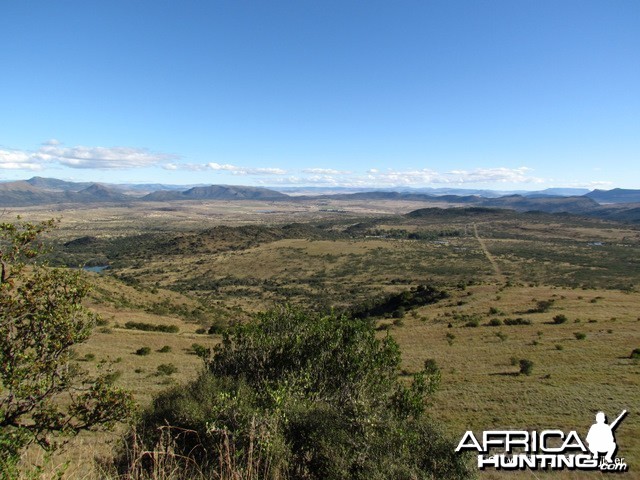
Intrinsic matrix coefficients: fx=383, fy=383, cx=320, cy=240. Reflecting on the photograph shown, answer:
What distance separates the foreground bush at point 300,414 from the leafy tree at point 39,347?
4.79 ft

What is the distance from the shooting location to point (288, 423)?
33.4 ft

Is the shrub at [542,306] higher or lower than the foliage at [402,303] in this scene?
higher

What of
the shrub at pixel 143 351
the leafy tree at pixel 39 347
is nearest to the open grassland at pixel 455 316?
the shrub at pixel 143 351

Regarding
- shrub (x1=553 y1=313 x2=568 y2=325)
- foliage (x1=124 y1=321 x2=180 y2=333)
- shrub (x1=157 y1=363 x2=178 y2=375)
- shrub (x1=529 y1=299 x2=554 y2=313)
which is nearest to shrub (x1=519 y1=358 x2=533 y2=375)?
shrub (x1=553 y1=313 x2=568 y2=325)

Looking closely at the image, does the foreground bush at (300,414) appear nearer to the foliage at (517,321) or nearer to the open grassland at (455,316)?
the open grassland at (455,316)

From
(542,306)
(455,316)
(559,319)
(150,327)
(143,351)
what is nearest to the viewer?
(143,351)

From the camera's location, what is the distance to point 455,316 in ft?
158

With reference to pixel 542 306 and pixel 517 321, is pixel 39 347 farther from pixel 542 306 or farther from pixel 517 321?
pixel 542 306

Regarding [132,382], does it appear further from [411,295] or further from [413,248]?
[413,248]

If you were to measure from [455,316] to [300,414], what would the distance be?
41.9 metres

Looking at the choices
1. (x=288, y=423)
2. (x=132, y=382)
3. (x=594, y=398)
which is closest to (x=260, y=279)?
(x=132, y=382)

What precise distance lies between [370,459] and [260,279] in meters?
103

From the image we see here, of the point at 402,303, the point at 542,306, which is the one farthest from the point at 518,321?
the point at 402,303

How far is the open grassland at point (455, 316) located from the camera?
21031 mm
